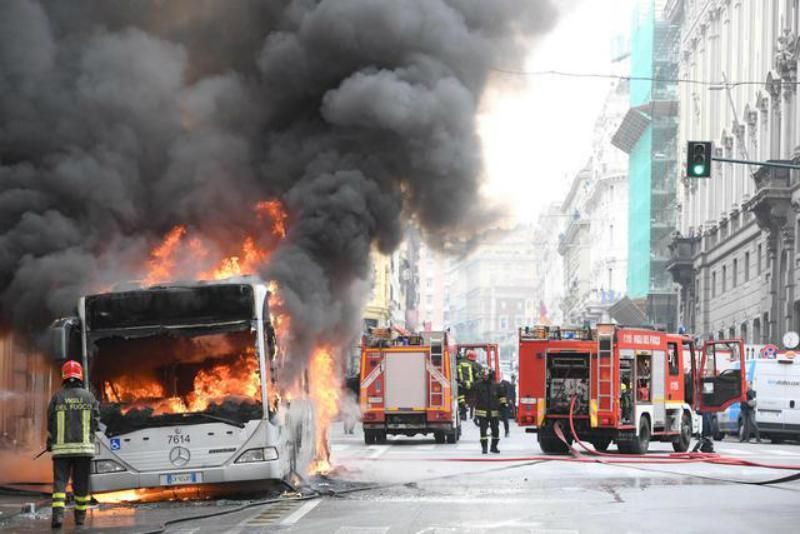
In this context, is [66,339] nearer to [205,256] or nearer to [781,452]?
[205,256]

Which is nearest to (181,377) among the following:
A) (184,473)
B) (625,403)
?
(184,473)

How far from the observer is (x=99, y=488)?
14.4 metres

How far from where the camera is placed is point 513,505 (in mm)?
14562

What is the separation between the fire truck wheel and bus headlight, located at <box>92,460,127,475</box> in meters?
12.7

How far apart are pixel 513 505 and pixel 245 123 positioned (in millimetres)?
8035

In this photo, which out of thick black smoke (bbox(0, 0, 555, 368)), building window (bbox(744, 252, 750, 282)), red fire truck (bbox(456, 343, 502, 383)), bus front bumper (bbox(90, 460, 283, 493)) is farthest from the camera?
building window (bbox(744, 252, 750, 282))

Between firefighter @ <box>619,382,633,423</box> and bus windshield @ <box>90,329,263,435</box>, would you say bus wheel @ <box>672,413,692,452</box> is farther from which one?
bus windshield @ <box>90,329,263,435</box>

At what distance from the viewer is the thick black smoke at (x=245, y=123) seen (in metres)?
18.4

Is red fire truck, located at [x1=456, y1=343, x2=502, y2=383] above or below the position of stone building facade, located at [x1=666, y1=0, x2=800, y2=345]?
below

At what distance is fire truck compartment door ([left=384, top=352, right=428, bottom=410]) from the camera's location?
100 ft

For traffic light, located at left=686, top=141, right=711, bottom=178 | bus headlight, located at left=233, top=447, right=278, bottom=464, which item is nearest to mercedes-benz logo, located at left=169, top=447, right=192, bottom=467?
bus headlight, located at left=233, top=447, right=278, bottom=464

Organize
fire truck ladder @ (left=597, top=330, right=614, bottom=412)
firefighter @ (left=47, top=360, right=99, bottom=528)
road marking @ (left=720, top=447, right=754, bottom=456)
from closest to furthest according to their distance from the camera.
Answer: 1. firefighter @ (left=47, top=360, right=99, bottom=528)
2. fire truck ladder @ (left=597, top=330, right=614, bottom=412)
3. road marking @ (left=720, top=447, right=754, bottom=456)

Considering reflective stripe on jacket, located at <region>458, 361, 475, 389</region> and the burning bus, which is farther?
reflective stripe on jacket, located at <region>458, 361, 475, 389</region>

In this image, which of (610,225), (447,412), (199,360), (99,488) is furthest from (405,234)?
(610,225)
